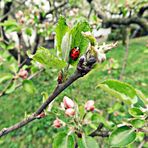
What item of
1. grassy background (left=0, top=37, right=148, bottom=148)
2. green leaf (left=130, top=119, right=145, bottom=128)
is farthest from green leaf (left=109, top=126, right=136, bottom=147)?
grassy background (left=0, top=37, right=148, bottom=148)

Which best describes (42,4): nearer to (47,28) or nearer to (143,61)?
(47,28)

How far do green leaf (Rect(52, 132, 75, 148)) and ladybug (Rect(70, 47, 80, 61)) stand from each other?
343 mm

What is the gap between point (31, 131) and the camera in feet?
14.1

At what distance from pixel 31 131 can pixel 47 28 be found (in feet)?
5.37

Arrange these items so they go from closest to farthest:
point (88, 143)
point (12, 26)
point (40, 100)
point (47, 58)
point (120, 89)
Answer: point (47, 58) < point (120, 89) < point (88, 143) < point (12, 26) < point (40, 100)

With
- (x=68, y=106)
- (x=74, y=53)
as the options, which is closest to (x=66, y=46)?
(x=74, y=53)

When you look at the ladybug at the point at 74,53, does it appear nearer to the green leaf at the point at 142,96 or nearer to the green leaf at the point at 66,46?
the green leaf at the point at 66,46

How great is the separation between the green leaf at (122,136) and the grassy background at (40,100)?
131cm

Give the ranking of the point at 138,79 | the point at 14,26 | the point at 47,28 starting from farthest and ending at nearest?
the point at 138,79, the point at 47,28, the point at 14,26

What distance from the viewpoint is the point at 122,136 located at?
3.12 feet

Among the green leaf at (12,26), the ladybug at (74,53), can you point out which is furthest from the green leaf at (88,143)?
the green leaf at (12,26)

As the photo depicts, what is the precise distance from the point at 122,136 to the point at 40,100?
4353mm

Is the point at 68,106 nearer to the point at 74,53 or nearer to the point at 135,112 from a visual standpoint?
the point at 135,112

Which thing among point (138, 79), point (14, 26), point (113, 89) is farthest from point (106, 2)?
point (113, 89)
